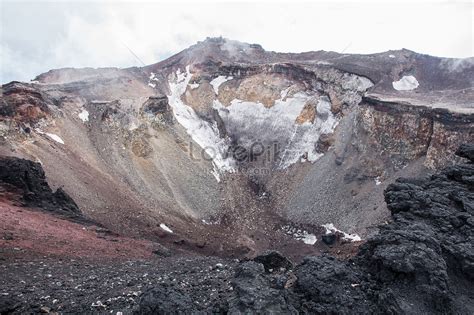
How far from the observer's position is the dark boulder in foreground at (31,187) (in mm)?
24047

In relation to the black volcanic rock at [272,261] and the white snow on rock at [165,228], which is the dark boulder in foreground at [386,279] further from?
the white snow on rock at [165,228]

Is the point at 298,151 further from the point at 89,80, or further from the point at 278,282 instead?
the point at 278,282

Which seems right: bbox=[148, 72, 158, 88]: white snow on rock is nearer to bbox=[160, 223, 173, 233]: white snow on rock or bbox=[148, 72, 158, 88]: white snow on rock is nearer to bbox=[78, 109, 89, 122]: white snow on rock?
bbox=[78, 109, 89, 122]: white snow on rock

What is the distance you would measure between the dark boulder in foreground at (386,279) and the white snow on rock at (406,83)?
35515mm

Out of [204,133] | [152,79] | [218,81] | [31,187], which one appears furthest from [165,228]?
[152,79]

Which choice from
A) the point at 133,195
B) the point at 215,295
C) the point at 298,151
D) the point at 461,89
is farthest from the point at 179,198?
the point at 461,89

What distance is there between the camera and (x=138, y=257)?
21.7m

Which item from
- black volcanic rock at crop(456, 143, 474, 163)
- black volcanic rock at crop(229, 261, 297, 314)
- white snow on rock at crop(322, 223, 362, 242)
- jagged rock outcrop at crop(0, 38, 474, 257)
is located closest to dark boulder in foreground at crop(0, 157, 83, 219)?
jagged rock outcrop at crop(0, 38, 474, 257)

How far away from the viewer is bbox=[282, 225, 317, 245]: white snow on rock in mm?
34719

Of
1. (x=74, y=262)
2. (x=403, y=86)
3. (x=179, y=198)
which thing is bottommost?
(x=179, y=198)

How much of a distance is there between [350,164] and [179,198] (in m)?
16.6

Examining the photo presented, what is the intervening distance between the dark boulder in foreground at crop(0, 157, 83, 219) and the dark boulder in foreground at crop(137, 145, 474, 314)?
17.2m

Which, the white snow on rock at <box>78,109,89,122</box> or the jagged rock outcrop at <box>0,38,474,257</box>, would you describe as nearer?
the jagged rock outcrop at <box>0,38,474,257</box>

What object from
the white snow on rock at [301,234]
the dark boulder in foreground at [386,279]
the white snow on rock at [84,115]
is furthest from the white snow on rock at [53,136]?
the dark boulder in foreground at [386,279]
